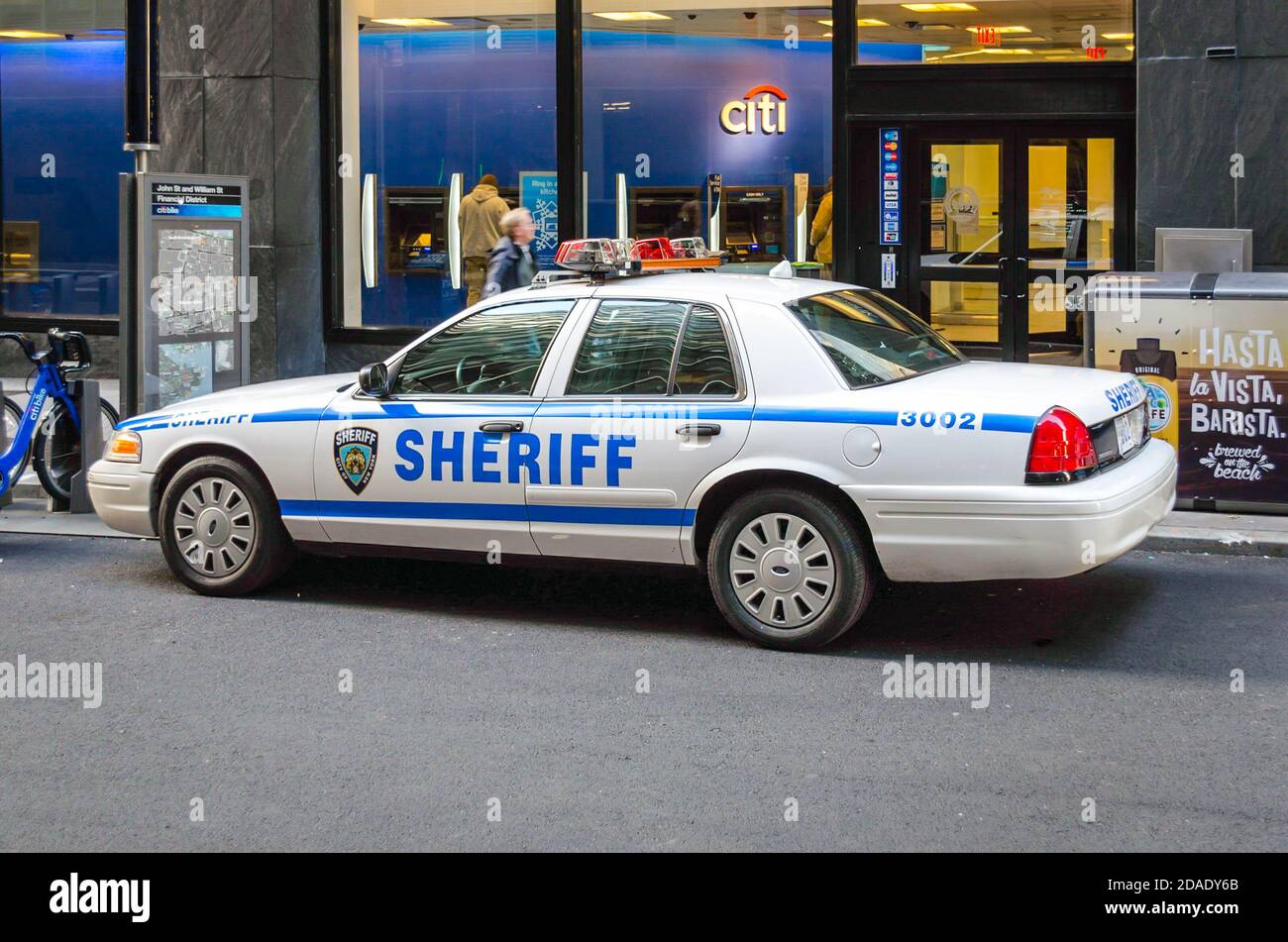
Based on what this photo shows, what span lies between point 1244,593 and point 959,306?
6113 millimetres

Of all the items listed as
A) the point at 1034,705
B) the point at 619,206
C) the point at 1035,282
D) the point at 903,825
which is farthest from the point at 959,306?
the point at 903,825

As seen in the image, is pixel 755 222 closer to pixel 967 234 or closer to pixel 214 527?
pixel 967 234

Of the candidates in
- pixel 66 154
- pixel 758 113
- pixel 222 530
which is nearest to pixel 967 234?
pixel 758 113

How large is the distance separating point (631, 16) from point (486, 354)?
769cm

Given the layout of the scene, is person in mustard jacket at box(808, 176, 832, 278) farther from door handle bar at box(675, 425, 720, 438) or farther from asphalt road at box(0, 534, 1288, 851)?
door handle bar at box(675, 425, 720, 438)

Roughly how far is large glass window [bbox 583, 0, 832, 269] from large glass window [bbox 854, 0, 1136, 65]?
50cm

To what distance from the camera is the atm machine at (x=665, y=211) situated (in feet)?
47.5

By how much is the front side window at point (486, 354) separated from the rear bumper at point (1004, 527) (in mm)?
1689

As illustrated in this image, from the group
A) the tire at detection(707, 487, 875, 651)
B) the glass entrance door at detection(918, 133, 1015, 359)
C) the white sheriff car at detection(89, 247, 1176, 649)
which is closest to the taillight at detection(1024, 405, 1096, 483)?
the white sheriff car at detection(89, 247, 1176, 649)

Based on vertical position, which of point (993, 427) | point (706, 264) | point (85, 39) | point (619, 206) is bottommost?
point (993, 427)

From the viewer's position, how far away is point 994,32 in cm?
1340

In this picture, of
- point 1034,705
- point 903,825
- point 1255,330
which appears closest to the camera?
point 903,825

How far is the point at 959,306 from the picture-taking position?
13.7 m

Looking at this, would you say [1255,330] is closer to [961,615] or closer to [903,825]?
[961,615]
